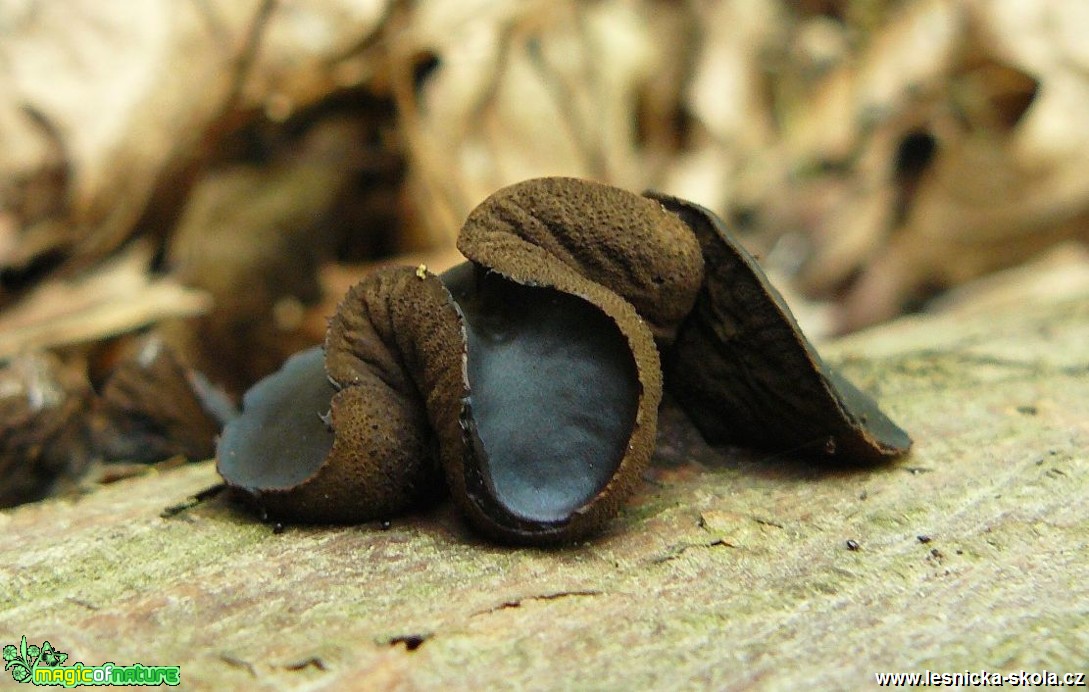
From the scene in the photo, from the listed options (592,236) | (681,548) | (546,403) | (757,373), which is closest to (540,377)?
(546,403)

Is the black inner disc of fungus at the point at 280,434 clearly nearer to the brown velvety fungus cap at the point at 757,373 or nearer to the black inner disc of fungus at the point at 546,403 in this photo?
the black inner disc of fungus at the point at 546,403

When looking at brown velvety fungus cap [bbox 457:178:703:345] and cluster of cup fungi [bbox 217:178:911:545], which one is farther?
brown velvety fungus cap [bbox 457:178:703:345]

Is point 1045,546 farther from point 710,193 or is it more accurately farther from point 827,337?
point 710,193

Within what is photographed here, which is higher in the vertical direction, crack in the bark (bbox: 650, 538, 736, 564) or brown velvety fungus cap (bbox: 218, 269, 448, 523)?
brown velvety fungus cap (bbox: 218, 269, 448, 523)

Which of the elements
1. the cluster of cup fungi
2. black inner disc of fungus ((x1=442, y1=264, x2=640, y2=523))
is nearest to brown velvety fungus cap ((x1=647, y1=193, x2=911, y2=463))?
the cluster of cup fungi

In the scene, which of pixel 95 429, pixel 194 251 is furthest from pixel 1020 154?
pixel 95 429

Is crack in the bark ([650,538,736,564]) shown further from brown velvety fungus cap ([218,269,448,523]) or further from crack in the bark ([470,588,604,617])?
brown velvety fungus cap ([218,269,448,523])

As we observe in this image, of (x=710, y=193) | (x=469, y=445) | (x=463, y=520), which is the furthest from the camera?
(x=710, y=193)
